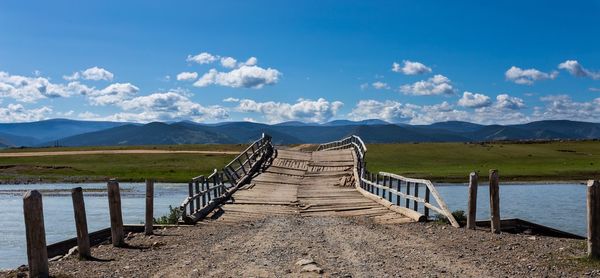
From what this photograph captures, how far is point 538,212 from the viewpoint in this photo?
3114 centimetres

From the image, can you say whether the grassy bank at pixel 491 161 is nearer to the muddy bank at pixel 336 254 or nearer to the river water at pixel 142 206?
the river water at pixel 142 206

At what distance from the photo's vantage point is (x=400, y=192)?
2258 centimetres

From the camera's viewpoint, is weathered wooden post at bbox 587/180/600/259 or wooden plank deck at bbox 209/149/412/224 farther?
wooden plank deck at bbox 209/149/412/224

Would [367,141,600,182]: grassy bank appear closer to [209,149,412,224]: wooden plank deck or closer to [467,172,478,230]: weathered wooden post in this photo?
[209,149,412,224]: wooden plank deck

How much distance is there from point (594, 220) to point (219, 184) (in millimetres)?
16667

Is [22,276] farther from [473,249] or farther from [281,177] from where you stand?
[281,177]

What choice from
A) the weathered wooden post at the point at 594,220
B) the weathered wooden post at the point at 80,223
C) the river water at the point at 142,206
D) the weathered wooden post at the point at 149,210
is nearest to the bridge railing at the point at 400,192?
the river water at the point at 142,206

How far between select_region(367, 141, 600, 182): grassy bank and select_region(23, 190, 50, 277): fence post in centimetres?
4769

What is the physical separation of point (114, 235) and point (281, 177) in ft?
59.3

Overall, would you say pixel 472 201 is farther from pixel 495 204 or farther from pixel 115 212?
pixel 115 212

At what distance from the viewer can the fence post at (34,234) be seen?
1143 centimetres

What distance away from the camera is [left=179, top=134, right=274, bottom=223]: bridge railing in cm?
2169

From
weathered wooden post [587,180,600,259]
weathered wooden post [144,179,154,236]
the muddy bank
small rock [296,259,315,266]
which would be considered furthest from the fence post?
weathered wooden post [587,180,600,259]

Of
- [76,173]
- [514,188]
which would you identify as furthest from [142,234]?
[76,173]
